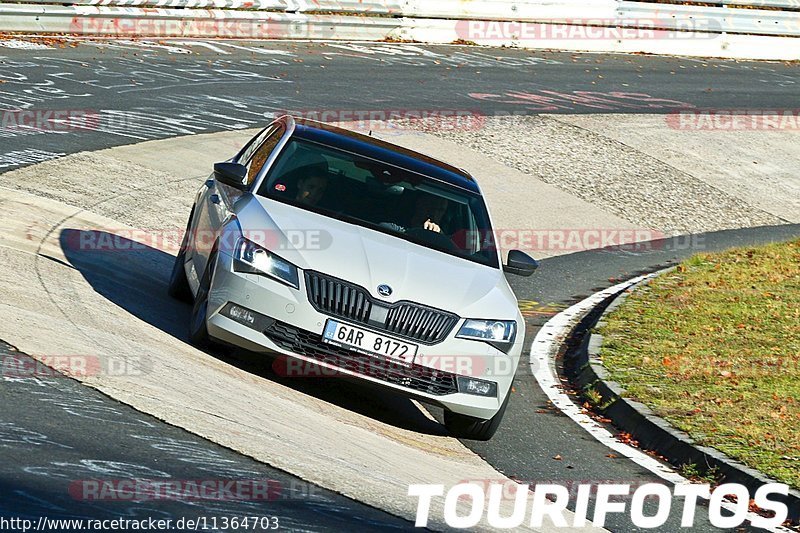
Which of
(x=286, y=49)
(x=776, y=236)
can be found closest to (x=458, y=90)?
(x=286, y=49)

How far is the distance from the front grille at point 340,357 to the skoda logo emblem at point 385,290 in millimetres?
395

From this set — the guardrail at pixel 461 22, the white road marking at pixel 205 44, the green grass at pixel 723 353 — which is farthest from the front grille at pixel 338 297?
the white road marking at pixel 205 44

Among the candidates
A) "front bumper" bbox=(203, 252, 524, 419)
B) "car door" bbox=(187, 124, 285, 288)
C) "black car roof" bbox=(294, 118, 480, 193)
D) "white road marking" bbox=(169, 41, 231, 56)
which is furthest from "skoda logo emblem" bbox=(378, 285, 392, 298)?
"white road marking" bbox=(169, 41, 231, 56)

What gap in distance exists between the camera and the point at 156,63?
2194 centimetres

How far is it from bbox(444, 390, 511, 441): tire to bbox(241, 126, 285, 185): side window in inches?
90.0

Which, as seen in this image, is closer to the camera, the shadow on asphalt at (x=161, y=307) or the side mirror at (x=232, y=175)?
the shadow on asphalt at (x=161, y=307)

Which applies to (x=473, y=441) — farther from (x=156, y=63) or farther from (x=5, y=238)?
(x=156, y=63)

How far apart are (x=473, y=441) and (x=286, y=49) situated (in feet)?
56.7

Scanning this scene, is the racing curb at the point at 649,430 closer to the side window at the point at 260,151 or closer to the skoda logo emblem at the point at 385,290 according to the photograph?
the skoda logo emblem at the point at 385,290

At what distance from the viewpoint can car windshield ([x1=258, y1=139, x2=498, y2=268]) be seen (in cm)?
933

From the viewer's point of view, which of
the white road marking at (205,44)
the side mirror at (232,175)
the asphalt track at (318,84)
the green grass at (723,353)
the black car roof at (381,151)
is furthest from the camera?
the white road marking at (205,44)

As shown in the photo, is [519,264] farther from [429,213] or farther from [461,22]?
[461,22]

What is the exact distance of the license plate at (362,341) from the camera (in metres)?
8.20

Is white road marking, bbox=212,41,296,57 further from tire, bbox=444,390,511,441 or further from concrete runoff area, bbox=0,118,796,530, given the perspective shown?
tire, bbox=444,390,511,441
